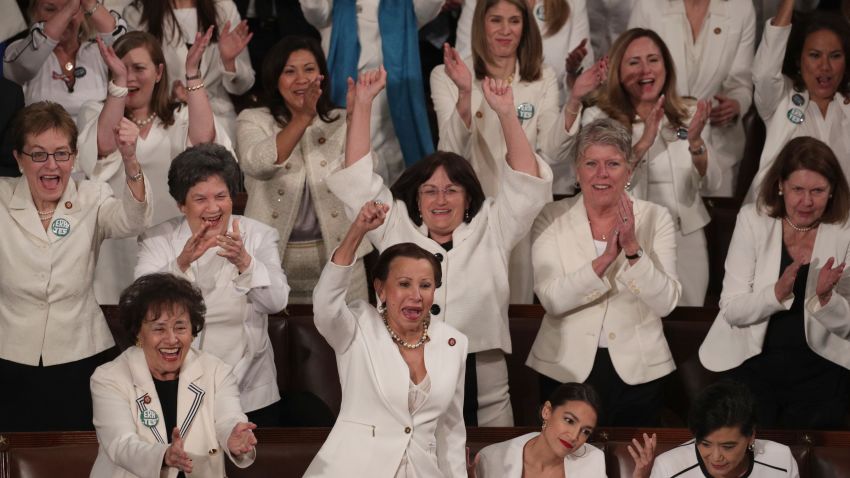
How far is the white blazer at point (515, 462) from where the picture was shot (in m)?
4.16

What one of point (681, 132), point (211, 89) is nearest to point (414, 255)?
point (681, 132)

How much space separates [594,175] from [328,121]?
1.14 meters

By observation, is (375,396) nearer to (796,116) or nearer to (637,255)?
(637,255)

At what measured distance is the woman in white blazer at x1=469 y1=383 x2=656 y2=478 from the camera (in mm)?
4105

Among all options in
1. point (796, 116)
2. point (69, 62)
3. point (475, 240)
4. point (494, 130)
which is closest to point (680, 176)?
point (796, 116)

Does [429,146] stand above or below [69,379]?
above

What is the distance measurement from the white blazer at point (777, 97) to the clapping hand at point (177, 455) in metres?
2.98

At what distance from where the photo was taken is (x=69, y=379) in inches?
176

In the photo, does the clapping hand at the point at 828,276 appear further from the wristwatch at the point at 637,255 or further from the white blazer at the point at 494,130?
the white blazer at the point at 494,130

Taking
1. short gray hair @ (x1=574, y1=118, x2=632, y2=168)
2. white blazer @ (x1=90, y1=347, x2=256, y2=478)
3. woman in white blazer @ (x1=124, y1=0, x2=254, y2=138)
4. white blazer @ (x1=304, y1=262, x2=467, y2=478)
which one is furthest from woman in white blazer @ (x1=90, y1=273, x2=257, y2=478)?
woman in white blazer @ (x1=124, y1=0, x2=254, y2=138)

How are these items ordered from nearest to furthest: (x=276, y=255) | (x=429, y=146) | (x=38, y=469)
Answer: (x=38, y=469) < (x=276, y=255) < (x=429, y=146)

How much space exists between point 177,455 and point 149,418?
0.27 meters

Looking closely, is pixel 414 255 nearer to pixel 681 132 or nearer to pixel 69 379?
pixel 69 379

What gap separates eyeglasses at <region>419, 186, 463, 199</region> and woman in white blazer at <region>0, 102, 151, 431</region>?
922 mm
